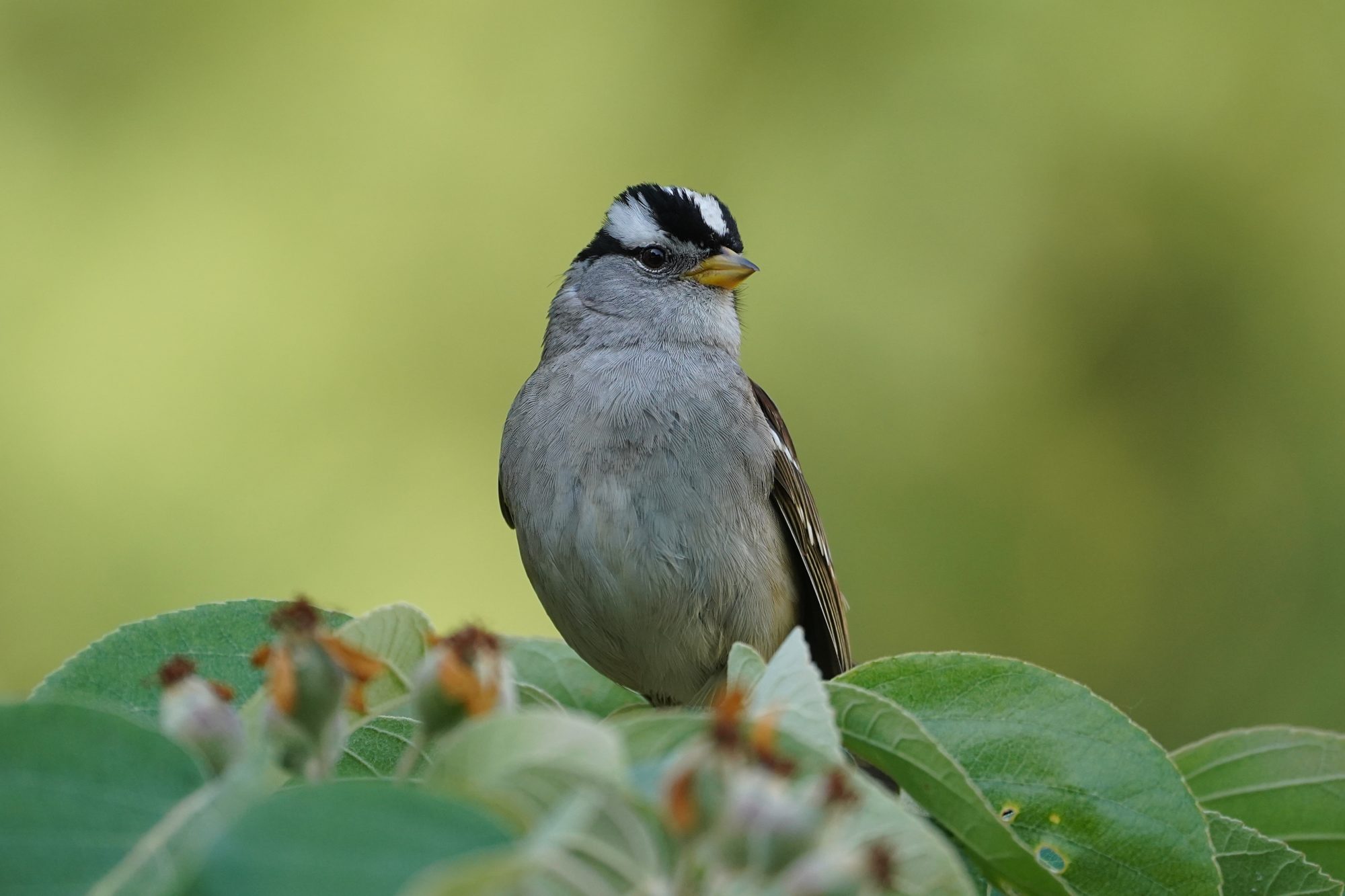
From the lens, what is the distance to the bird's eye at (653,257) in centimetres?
362

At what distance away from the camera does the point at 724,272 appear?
11.6 ft

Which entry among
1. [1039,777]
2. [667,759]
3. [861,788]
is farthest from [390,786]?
[1039,777]

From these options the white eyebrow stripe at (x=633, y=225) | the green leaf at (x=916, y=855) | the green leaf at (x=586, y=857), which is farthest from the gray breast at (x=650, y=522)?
the green leaf at (x=586, y=857)

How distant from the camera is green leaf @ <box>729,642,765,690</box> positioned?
135 centimetres

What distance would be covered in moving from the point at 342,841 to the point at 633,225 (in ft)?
10.1

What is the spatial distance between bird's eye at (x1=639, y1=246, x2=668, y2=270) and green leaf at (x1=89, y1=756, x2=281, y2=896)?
2.82 m

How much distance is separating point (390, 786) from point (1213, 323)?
18.9 feet

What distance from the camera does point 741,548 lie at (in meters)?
2.88

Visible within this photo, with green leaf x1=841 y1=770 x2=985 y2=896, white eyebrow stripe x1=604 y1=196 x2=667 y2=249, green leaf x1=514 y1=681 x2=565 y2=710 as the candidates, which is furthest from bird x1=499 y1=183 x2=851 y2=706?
green leaf x1=841 y1=770 x2=985 y2=896

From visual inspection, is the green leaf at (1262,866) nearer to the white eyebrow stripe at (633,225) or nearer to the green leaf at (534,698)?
the green leaf at (534,698)

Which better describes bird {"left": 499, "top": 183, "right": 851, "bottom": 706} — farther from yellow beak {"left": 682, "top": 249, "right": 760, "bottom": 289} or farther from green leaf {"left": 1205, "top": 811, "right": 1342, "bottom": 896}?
green leaf {"left": 1205, "top": 811, "right": 1342, "bottom": 896}

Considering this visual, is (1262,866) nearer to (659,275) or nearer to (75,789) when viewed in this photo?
(75,789)

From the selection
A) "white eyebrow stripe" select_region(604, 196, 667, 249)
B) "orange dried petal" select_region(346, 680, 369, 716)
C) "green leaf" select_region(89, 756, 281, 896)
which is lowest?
"green leaf" select_region(89, 756, 281, 896)

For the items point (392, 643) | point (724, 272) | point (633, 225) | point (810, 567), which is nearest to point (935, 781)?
point (392, 643)
